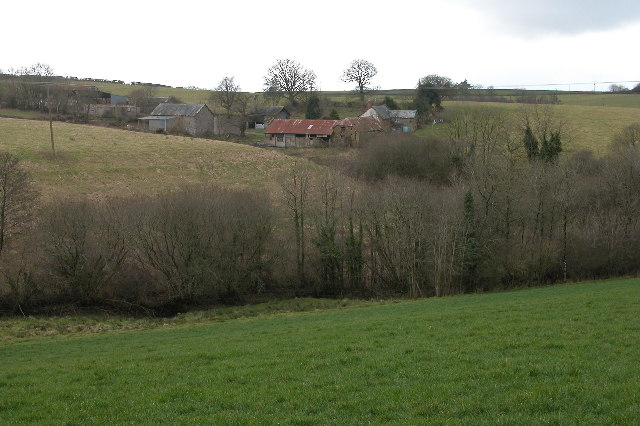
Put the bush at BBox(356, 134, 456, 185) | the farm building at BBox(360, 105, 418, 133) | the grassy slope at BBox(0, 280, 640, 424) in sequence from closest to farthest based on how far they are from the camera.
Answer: the grassy slope at BBox(0, 280, 640, 424) → the bush at BBox(356, 134, 456, 185) → the farm building at BBox(360, 105, 418, 133)

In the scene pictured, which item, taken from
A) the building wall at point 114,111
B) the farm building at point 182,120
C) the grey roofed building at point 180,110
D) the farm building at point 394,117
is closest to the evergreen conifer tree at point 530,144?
the farm building at point 394,117

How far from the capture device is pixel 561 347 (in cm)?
1219

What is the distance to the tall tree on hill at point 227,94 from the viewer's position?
329ft

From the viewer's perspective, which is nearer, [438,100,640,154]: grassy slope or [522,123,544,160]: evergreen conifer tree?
[522,123,544,160]: evergreen conifer tree

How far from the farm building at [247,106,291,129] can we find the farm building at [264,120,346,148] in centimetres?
1468

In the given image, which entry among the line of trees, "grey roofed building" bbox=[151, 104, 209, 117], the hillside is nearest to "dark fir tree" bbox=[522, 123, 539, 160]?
the hillside

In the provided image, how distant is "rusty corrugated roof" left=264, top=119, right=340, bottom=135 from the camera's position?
8331 cm

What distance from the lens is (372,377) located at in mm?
Answer: 11086

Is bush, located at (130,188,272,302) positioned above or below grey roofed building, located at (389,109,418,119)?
below

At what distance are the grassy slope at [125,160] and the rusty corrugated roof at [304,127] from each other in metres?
14.4

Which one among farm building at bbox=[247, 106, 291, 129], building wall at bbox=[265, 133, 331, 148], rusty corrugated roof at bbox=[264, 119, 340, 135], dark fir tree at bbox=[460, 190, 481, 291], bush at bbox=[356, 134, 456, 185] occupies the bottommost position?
dark fir tree at bbox=[460, 190, 481, 291]

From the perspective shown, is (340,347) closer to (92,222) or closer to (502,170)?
(92,222)

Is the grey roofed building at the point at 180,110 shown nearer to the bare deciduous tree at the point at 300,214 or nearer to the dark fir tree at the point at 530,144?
the bare deciduous tree at the point at 300,214

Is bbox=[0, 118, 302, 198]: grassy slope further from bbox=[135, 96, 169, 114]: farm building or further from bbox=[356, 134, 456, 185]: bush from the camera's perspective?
bbox=[135, 96, 169, 114]: farm building
